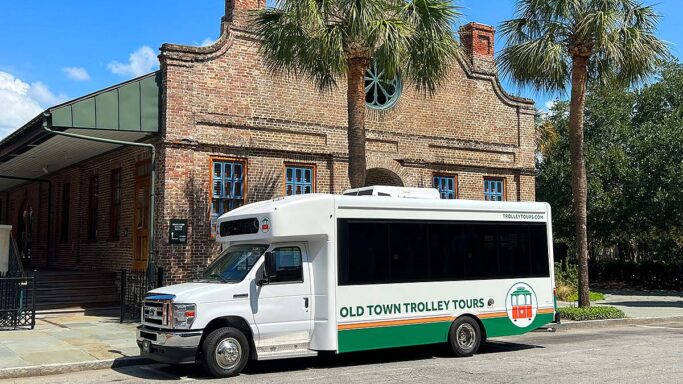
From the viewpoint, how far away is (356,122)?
14461 mm

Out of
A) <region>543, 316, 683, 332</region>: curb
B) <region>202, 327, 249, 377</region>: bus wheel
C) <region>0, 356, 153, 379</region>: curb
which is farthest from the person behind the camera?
<region>543, 316, 683, 332</region>: curb

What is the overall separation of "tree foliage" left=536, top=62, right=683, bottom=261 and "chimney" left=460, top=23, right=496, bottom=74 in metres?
8.46

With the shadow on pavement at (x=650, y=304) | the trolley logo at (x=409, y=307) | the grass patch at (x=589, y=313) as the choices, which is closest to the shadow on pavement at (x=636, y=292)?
the shadow on pavement at (x=650, y=304)

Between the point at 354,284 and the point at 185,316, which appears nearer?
the point at 185,316

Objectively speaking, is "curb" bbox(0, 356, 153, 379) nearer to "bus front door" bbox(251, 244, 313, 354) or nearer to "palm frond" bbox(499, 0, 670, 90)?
"bus front door" bbox(251, 244, 313, 354)

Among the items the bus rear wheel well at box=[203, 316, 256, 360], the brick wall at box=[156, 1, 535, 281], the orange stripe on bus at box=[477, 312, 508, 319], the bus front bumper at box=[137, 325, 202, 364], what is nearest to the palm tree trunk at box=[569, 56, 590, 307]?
the brick wall at box=[156, 1, 535, 281]

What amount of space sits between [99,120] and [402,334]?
8.93 metres

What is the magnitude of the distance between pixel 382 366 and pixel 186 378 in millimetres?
3036

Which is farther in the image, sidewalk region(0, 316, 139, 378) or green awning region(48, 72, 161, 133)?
green awning region(48, 72, 161, 133)

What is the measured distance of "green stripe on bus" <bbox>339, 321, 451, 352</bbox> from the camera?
34.5 ft

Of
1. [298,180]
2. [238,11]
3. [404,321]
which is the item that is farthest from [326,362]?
[238,11]

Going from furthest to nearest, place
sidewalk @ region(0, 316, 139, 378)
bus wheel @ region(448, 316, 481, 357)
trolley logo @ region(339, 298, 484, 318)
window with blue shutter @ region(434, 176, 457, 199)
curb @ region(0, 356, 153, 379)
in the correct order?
window with blue shutter @ region(434, 176, 457, 199) < bus wheel @ region(448, 316, 481, 357) < sidewalk @ region(0, 316, 139, 378) < trolley logo @ region(339, 298, 484, 318) < curb @ region(0, 356, 153, 379)

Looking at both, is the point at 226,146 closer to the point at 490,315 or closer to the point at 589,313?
the point at 490,315

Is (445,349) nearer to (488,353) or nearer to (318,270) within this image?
(488,353)
